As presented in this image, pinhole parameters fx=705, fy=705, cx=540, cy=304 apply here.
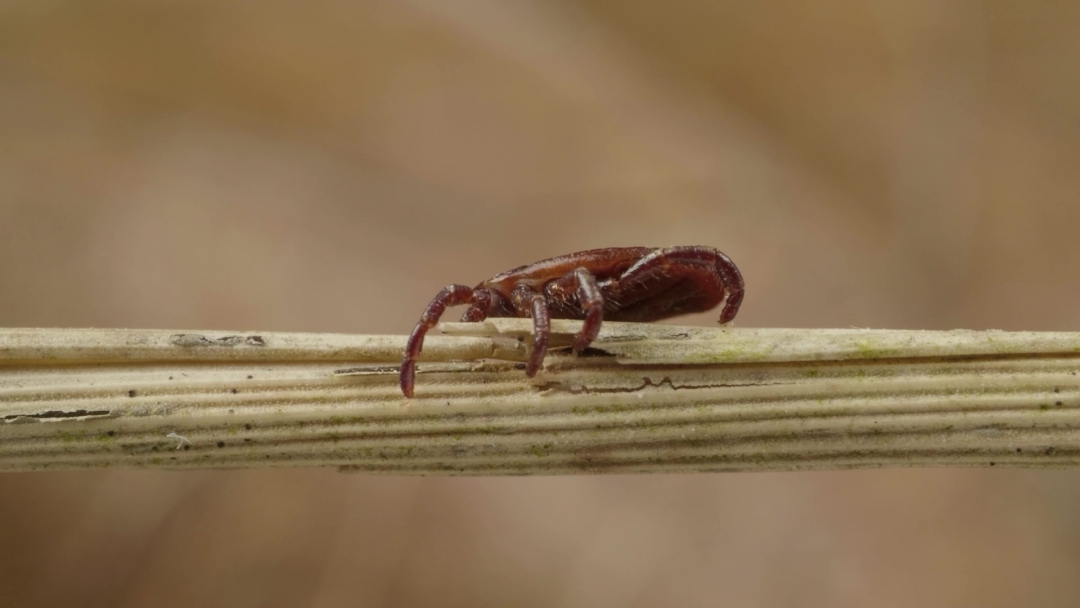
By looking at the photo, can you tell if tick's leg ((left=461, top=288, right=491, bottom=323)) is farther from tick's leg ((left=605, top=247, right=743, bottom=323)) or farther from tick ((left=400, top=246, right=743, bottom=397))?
tick's leg ((left=605, top=247, right=743, bottom=323))

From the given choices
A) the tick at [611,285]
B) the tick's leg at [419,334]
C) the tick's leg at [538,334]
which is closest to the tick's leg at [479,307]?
the tick at [611,285]

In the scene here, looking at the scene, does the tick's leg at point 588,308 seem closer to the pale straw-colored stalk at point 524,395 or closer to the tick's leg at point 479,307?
the pale straw-colored stalk at point 524,395

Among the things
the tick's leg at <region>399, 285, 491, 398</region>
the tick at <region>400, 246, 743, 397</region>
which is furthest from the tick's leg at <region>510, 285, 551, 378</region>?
the tick's leg at <region>399, 285, 491, 398</region>

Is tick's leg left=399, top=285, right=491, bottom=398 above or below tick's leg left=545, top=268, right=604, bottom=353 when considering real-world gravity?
below

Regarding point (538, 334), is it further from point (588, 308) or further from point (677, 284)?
point (677, 284)

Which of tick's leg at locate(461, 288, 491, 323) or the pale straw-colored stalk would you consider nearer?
the pale straw-colored stalk

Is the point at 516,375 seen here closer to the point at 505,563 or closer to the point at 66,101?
the point at 505,563

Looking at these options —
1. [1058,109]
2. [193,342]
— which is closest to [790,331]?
[193,342]
